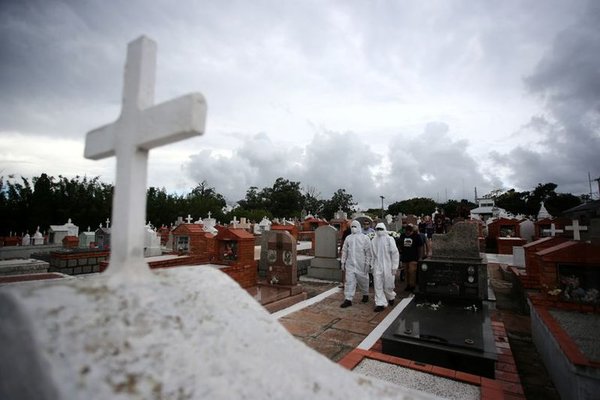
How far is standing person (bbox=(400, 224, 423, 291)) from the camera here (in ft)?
25.8

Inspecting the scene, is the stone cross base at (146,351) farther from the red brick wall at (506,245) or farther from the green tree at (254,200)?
the green tree at (254,200)

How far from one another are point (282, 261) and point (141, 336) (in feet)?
22.0

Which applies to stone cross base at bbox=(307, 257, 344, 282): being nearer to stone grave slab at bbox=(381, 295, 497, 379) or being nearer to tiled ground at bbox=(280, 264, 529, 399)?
tiled ground at bbox=(280, 264, 529, 399)

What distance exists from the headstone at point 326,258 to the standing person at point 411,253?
2.08 m

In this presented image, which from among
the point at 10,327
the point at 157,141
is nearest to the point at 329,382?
the point at 10,327

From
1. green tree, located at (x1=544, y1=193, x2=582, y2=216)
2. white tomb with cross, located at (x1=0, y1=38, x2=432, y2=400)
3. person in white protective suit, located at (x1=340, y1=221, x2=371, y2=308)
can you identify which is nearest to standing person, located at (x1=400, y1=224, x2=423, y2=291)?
person in white protective suit, located at (x1=340, y1=221, x2=371, y2=308)

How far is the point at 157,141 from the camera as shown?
1.23m

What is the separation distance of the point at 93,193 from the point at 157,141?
3311 cm

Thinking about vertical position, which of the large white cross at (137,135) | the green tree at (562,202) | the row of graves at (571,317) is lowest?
the row of graves at (571,317)

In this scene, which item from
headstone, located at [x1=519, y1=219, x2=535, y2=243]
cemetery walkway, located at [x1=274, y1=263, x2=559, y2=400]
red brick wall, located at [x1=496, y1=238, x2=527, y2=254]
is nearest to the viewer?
cemetery walkway, located at [x1=274, y1=263, x2=559, y2=400]

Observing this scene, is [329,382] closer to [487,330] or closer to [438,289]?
[487,330]

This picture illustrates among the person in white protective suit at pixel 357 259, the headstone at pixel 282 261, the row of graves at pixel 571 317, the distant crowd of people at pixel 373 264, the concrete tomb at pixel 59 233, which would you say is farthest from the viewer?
the concrete tomb at pixel 59 233

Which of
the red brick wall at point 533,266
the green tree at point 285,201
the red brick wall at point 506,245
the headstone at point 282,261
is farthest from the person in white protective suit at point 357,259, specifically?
the green tree at point 285,201

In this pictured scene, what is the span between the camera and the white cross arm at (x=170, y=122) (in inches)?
44.2
